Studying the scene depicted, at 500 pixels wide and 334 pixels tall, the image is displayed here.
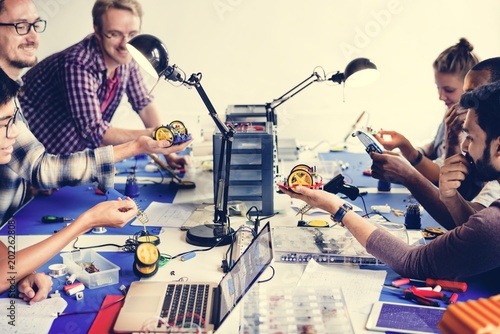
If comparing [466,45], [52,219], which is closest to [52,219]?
[52,219]

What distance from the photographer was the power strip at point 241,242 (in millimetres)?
1837

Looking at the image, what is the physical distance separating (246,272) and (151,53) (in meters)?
0.91

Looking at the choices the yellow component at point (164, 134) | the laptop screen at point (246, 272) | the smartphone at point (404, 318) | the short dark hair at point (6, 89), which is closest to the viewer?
the laptop screen at point (246, 272)

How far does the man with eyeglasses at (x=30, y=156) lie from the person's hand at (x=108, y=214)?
0.55 meters

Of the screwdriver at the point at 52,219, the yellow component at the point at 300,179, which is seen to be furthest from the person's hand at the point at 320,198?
the screwdriver at the point at 52,219

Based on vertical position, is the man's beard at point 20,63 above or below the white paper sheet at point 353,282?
above

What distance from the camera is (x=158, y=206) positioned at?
2.35 m

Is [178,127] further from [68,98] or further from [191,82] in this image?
[68,98]

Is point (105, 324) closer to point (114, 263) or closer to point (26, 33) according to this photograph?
point (114, 263)

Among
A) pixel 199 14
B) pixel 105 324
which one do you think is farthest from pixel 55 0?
pixel 105 324

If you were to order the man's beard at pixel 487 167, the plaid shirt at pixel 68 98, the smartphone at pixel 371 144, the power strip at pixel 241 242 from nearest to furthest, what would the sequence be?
the man's beard at pixel 487 167, the power strip at pixel 241 242, the smartphone at pixel 371 144, the plaid shirt at pixel 68 98

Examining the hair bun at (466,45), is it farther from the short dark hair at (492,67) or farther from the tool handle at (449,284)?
the tool handle at (449,284)

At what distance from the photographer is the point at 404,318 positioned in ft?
4.71

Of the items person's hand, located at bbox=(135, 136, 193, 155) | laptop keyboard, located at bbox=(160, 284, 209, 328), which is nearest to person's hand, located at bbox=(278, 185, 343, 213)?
laptop keyboard, located at bbox=(160, 284, 209, 328)
